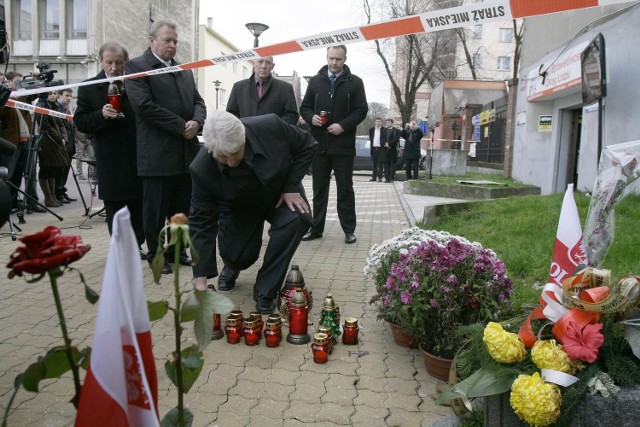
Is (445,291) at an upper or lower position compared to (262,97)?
lower

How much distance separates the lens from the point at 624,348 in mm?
1902

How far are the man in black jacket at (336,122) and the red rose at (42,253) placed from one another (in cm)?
520

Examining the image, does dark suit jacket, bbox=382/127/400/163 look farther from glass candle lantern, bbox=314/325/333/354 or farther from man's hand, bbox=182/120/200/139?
glass candle lantern, bbox=314/325/333/354

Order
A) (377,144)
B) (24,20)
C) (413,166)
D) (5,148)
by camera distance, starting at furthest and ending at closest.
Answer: (24,20)
(413,166)
(377,144)
(5,148)

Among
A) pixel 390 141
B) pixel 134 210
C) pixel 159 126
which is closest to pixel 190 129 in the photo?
pixel 159 126

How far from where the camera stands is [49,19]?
102 ft

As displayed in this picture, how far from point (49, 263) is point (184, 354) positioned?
403 mm

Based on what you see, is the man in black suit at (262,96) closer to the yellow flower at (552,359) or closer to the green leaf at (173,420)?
the yellow flower at (552,359)

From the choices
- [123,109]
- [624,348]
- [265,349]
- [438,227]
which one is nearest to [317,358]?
[265,349]

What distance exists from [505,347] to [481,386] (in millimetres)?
163

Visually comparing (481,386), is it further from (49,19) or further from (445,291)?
(49,19)

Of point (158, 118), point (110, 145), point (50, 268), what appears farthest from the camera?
point (110, 145)

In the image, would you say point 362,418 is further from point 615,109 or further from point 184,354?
point 615,109

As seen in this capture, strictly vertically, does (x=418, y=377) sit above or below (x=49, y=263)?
below
